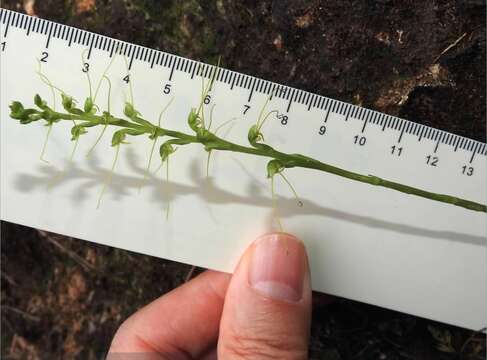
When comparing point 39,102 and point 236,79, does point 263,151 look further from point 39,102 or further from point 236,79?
point 39,102

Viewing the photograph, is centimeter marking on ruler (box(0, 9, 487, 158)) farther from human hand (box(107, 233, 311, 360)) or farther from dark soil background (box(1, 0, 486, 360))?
human hand (box(107, 233, 311, 360))

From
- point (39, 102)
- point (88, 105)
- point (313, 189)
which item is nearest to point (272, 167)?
point (313, 189)

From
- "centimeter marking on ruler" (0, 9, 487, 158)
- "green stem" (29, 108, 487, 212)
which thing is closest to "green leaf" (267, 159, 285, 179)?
"green stem" (29, 108, 487, 212)

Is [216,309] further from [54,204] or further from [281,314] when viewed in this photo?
[54,204]

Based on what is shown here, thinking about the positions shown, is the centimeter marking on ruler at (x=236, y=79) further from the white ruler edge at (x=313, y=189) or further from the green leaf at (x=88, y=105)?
the green leaf at (x=88, y=105)

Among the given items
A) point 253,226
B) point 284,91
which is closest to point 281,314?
point 253,226
